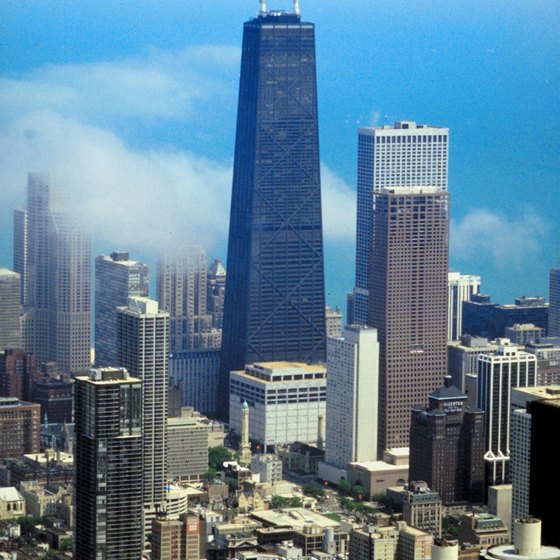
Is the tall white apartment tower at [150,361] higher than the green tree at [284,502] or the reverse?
higher

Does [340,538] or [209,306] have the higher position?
[209,306]

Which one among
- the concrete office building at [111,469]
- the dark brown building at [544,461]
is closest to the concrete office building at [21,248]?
the concrete office building at [111,469]

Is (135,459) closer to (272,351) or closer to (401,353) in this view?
(401,353)

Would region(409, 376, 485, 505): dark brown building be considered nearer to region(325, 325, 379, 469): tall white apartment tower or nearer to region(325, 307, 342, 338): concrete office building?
region(325, 325, 379, 469): tall white apartment tower

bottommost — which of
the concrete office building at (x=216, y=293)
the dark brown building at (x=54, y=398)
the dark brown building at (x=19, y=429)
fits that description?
the dark brown building at (x=19, y=429)

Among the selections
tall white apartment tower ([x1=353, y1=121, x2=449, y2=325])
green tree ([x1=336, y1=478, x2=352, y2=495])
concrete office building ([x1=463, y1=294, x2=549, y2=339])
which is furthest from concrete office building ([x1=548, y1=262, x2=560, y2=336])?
green tree ([x1=336, y1=478, x2=352, y2=495])

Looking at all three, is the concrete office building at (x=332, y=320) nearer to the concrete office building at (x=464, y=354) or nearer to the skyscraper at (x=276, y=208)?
the skyscraper at (x=276, y=208)

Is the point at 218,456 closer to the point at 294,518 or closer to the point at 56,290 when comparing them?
the point at 294,518

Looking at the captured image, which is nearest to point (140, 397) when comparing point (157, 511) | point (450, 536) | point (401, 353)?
point (157, 511)
